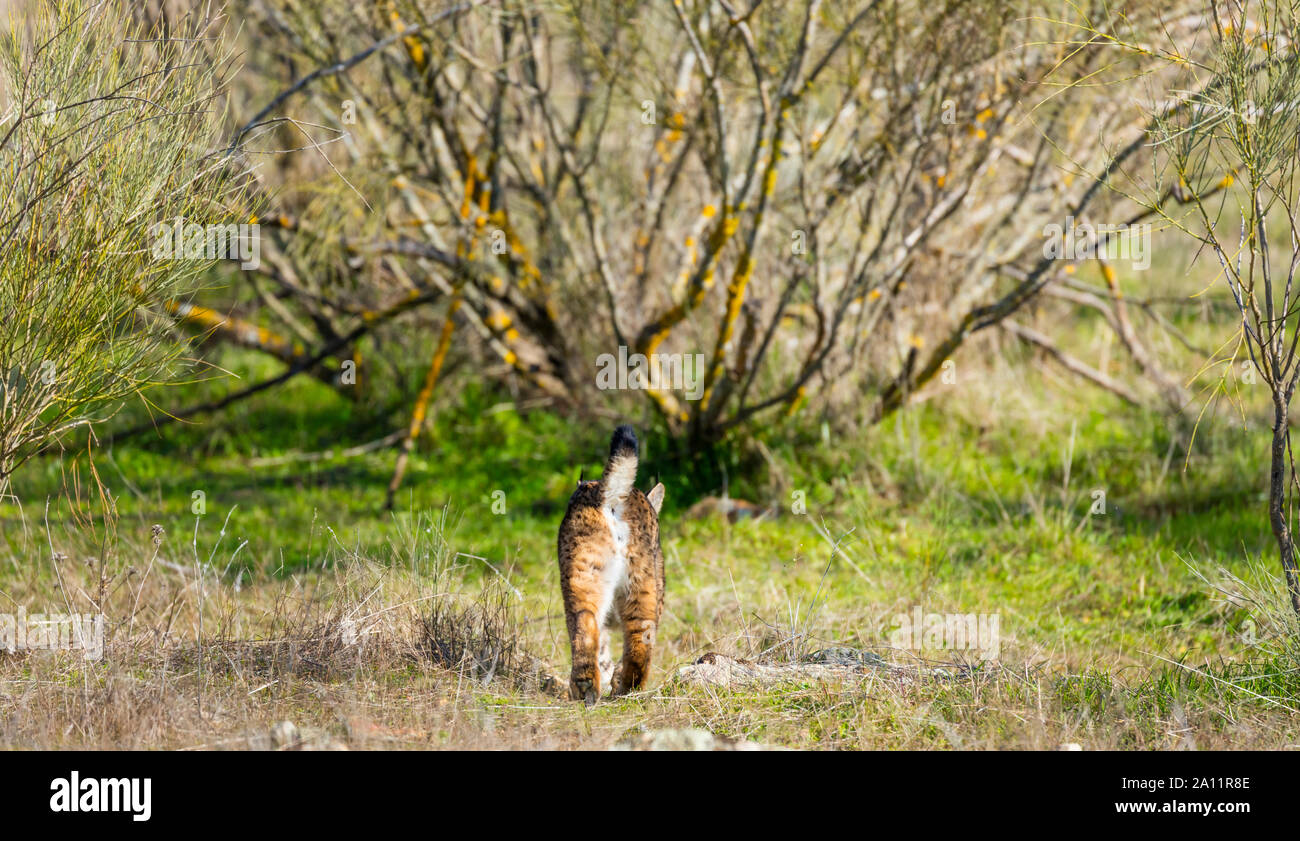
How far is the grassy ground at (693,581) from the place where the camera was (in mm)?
4102

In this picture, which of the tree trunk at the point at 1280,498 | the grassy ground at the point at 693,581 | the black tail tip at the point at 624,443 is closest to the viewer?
the grassy ground at the point at 693,581

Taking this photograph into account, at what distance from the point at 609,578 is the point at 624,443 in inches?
21.5

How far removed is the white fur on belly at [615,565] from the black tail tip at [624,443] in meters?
0.26

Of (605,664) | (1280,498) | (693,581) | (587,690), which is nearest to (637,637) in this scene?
(605,664)

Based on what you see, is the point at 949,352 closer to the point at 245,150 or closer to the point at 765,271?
the point at 765,271

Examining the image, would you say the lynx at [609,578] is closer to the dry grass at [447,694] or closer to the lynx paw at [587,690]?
the lynx paw at [587,690]

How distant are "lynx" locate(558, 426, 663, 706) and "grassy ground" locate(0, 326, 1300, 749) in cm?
18

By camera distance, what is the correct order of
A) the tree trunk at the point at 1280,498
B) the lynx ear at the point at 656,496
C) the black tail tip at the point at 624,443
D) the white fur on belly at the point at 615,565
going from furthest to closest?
the lynx ear at the point at 656,496
the white fur on belly at the point at 615,565
the black tail tip at the point at 624,443
the tree trunk at the point at 1280,498

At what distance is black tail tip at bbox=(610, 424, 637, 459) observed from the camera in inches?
178

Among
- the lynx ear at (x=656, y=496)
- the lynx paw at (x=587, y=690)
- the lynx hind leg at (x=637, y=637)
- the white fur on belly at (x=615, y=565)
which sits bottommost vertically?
the lynx paw at (x=587, y=690)

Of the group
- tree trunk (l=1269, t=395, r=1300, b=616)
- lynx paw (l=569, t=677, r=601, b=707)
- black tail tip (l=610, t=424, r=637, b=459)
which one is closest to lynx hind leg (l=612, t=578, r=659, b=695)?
lynx paw (l=569, t=677, r=601, b=707)

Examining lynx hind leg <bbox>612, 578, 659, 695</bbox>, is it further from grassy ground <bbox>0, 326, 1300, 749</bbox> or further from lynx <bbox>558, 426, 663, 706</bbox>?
grassy ground <bbox>0, 326, 1300, 749</bbox>

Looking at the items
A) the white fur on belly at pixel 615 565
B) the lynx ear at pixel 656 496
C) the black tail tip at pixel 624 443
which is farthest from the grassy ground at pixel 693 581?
the black tail tip at pixel 624 443
